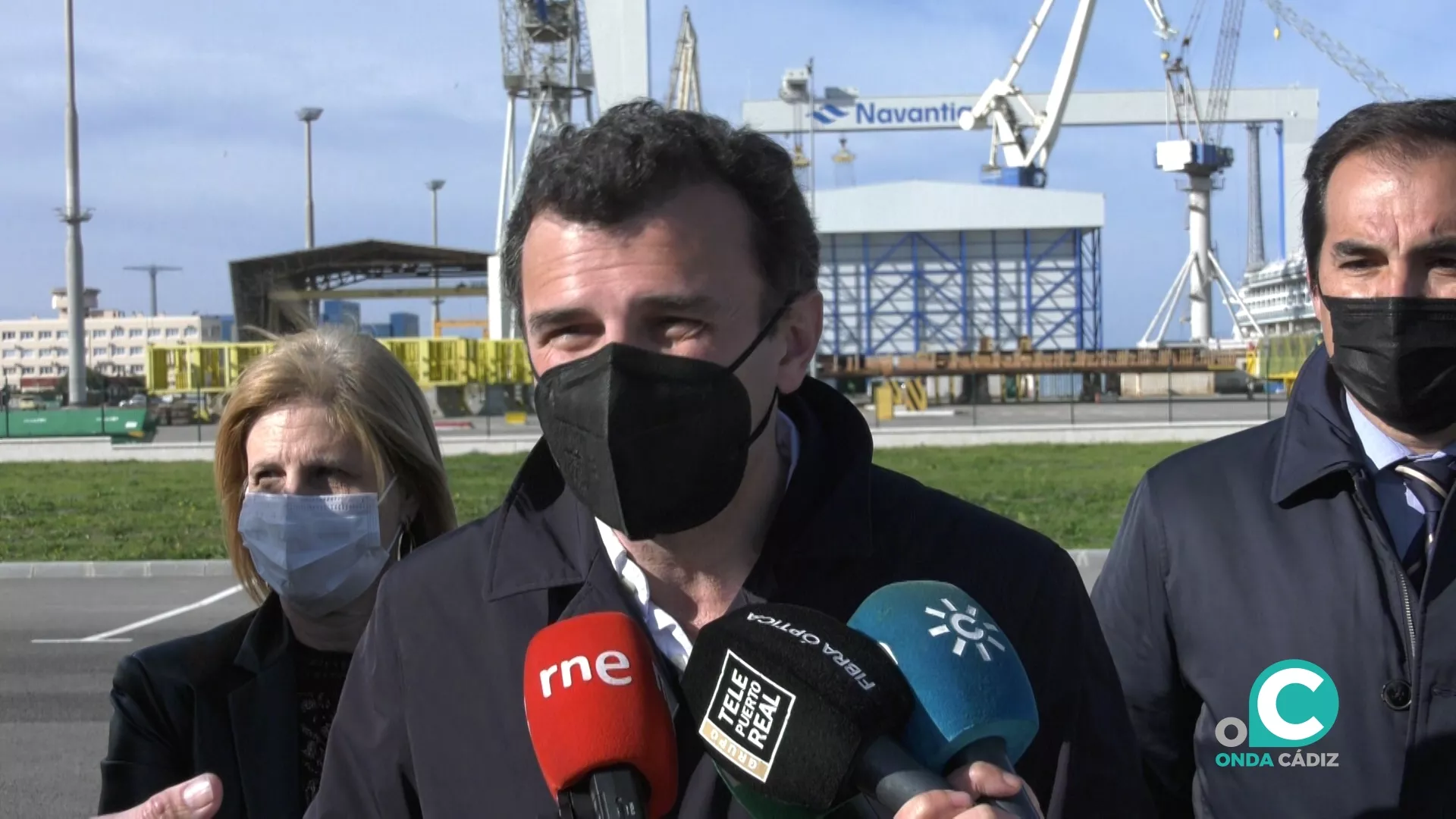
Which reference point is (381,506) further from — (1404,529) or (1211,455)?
(1404,529)

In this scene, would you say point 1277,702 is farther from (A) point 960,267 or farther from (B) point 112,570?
(A) point 960,267

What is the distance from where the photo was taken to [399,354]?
142 feet

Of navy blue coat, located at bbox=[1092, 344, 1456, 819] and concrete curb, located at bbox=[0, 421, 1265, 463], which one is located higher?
navy blue coat, located at bbox=[1092, 344, 1456, 819]

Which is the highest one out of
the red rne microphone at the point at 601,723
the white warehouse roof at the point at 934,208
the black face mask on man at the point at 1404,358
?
the white warehouse roof at the point at 934,208

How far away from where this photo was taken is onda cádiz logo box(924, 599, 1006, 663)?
1501 mm

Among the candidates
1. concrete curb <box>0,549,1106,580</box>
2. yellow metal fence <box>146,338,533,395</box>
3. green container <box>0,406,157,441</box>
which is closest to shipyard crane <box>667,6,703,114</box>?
yellow metal fence <box>146,338,533,395</box>

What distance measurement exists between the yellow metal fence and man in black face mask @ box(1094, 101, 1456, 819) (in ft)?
136

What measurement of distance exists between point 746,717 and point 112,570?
12.5m

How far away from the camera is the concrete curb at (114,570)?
41.0 feet

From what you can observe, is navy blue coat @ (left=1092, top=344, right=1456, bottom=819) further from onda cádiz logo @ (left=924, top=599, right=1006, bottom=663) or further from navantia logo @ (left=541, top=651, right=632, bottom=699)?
navantia logo @ (left=541, top=651, right=632, bottom=699)

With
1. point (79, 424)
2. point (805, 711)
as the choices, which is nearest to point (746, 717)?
point (805, 711)

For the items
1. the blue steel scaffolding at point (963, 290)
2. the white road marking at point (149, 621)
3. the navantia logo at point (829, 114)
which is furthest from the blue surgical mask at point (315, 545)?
the navantia logo at point (829, 114)

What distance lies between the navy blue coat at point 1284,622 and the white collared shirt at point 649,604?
915 millimetres

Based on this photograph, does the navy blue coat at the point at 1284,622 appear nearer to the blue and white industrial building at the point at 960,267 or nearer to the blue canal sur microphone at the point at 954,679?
the blue canal sur microphone at the point at 954,679
